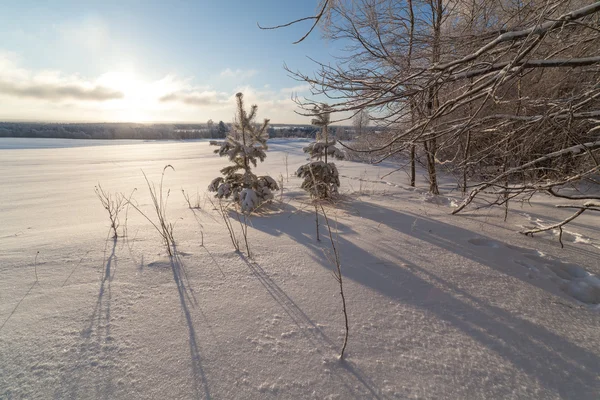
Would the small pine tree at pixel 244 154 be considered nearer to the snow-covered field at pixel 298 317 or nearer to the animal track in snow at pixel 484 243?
the snow-covered field at pixel 298 317

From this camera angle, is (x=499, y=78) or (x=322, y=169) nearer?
(x=499, y=78)

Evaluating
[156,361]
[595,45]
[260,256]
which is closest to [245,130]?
[260,256]

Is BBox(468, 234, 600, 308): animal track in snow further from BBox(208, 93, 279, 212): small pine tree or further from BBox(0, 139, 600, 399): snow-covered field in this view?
BBox(208, 93, 279, 212): small pine tree

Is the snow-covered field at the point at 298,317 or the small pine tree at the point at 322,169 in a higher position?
the small pine tree at the point at 322,169

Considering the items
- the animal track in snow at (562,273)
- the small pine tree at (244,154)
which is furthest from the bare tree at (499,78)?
the small pine tree at (244,154)

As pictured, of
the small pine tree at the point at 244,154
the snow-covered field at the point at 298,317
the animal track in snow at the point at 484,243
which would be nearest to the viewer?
the snow-covered field at the point at 298,317

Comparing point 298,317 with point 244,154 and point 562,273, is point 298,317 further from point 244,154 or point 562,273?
point 244,154

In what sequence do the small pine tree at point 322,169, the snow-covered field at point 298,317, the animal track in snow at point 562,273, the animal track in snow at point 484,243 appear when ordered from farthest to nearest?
the small pine tree at point 322,169, the animal track in snow at point 484,243, the animal track in snow at point 562,273, the snow-covered field at point 298,317

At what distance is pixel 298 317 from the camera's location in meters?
1.44

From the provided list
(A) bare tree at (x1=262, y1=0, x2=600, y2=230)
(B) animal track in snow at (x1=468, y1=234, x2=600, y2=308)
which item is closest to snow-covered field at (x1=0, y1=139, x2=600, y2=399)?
(B) animal track in snow at (x1=468, y1=234, x2=600, y2=308)

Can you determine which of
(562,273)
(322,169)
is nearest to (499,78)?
(562,273)

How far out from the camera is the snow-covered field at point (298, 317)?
105 cm

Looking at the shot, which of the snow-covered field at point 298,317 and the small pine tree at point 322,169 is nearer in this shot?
the snow-covered field at point 298,317

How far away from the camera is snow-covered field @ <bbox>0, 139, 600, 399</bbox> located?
1.05 metres
